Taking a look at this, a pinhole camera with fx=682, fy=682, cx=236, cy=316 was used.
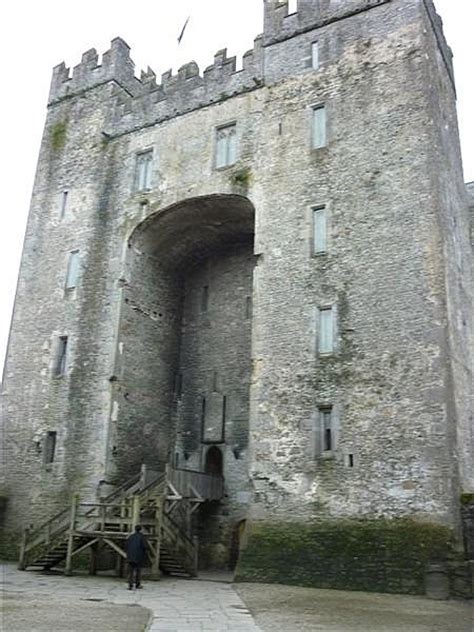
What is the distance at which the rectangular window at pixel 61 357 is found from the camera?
2123 cm

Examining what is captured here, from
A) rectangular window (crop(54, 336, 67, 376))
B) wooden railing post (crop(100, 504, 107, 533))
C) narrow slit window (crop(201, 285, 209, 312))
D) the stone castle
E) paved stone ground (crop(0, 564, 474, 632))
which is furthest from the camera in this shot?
narrow slit window (crop(201, 285, 209, 312))

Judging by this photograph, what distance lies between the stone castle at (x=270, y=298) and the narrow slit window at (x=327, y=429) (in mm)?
64

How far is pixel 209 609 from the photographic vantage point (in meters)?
11.0

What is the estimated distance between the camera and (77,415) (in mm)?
20312

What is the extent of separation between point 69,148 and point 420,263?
14131 mm

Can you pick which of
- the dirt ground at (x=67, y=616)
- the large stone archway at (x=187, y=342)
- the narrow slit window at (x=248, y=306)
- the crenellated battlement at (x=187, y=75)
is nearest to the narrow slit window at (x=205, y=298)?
the large stone archway at (x=187, y=342)

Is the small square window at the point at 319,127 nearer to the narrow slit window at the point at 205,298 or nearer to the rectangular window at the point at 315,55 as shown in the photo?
the rectangular window at the point at 315,55

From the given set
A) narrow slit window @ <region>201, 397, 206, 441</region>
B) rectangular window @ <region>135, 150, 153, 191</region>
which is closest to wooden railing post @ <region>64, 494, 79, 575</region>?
narrow slit window @ <region>201, 397, 206, 441</region>

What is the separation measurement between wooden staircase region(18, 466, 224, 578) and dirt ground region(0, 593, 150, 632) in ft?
15.5

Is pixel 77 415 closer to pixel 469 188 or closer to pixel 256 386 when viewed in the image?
pixel 256 386

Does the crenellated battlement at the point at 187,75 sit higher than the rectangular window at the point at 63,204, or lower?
higher

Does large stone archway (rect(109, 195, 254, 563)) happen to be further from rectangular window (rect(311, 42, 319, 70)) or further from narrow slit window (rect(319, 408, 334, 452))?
narrow slit window (rect(319, 408, 334, 452))

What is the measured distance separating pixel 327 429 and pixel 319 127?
849 cm

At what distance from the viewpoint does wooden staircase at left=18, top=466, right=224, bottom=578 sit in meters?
16.4
